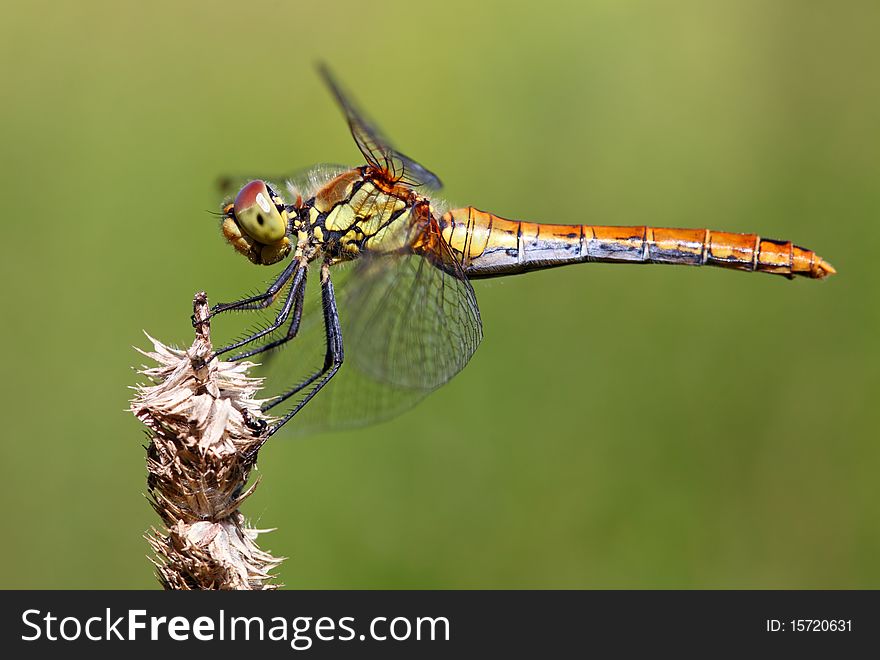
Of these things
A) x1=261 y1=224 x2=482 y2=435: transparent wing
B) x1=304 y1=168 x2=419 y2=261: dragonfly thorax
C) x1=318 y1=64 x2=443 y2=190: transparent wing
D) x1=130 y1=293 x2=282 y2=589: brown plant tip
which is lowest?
x1=130 y1=293 x2=282 y2=589: brown plant tip

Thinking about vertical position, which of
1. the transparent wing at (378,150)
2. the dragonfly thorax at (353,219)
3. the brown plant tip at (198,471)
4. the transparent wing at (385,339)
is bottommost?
the brown plant tip at (198,471)

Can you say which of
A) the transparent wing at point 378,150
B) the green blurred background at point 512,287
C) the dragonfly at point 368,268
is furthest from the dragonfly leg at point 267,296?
the green blurred background at point 512,287

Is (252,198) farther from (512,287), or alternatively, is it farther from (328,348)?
(512,287)

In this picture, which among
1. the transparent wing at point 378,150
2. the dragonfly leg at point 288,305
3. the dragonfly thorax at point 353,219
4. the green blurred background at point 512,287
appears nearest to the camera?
the dragonfly leg at point 288,305

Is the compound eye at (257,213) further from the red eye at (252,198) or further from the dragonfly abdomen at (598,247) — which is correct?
the dragonfly abdomen at (598,247)

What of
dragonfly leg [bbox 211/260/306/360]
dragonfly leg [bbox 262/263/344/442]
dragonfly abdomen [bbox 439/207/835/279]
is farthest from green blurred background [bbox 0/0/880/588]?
dragonfly leg [bbox 211/260/306/360]

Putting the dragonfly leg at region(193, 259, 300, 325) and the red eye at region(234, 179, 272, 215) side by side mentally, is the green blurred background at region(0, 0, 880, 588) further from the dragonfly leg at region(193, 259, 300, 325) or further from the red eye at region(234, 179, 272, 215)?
the red eye at region(234, 179, 272, 215)

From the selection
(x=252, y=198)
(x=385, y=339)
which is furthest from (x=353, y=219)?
(x=385, y=339)
